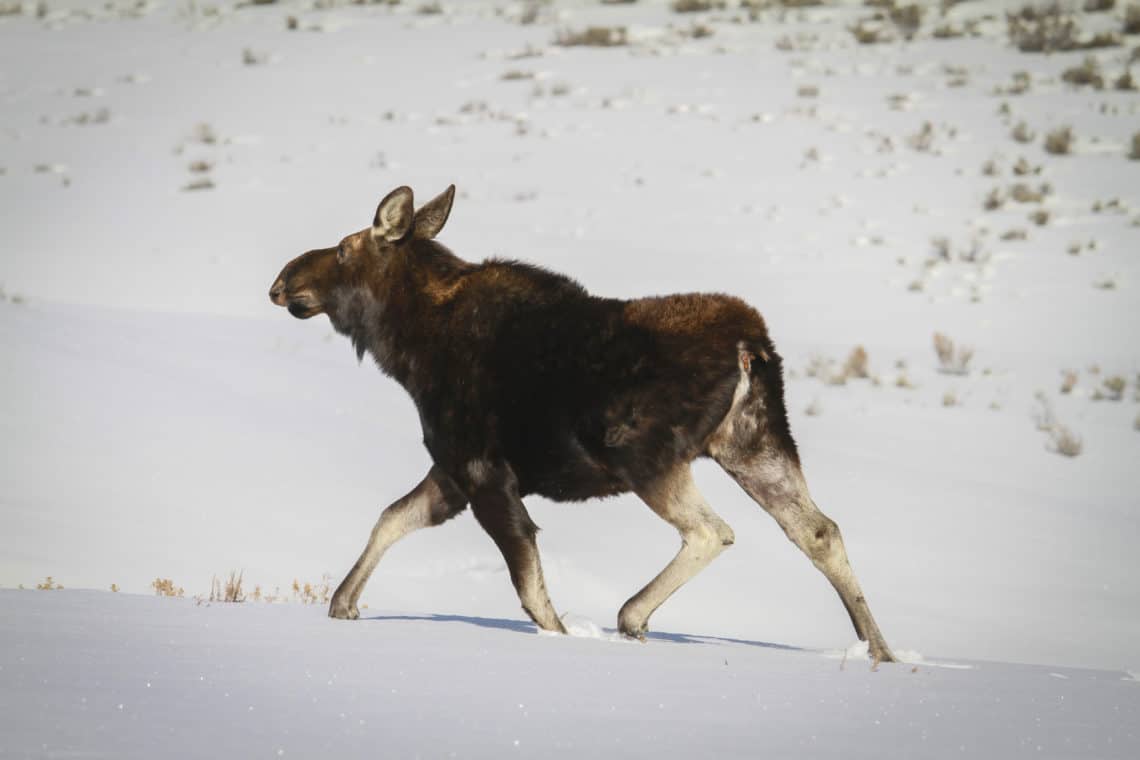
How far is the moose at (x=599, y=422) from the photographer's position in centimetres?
657

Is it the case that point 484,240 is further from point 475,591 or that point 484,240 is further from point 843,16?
point 843,16

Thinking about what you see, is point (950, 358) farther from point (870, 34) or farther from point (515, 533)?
point (870, 34)

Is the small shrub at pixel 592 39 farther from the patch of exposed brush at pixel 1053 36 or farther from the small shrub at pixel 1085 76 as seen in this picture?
the small shrub at pixel 1085 76

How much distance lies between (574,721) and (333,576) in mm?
6788

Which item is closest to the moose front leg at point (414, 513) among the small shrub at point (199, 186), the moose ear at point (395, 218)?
the moose ear at point (395, 218)

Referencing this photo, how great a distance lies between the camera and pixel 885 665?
6551 millimetres

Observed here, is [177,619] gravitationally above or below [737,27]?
above

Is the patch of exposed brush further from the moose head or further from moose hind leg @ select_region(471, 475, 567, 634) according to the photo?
moose hind leg @ select_region(471, 475, 567, 634)

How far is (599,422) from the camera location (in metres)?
6.57

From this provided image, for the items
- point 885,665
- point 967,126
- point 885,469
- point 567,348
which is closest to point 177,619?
point 567,348

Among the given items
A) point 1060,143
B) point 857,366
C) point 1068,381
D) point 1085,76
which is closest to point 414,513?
point 857,366

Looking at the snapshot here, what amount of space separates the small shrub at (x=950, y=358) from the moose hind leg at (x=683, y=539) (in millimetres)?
12201

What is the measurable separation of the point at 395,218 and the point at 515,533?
171 centimetres

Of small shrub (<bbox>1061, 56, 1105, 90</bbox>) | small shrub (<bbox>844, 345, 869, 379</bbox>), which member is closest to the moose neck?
small shrub (<bbox>844, 345, 869, 379</bbox>)
